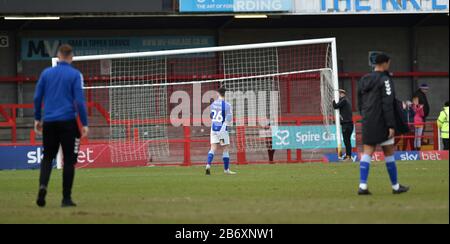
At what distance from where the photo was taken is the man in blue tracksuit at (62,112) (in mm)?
11711

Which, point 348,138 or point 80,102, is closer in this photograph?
point 80,102

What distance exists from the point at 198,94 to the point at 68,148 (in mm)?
18883

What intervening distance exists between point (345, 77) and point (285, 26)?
3197 millimetres

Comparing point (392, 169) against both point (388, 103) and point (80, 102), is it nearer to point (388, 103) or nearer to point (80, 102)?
point (388, 103)

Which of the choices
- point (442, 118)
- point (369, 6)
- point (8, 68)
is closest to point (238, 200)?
point (442, 118)

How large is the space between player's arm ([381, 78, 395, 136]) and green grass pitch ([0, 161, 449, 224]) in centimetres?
104

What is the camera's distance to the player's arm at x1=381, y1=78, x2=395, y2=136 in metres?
12.5

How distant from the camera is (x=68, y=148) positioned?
462 inches

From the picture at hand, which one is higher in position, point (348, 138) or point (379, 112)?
point (379, 112)

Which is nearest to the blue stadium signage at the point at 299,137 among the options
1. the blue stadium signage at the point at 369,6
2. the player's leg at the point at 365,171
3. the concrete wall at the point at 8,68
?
the blue stadium signage at the point at 369,6

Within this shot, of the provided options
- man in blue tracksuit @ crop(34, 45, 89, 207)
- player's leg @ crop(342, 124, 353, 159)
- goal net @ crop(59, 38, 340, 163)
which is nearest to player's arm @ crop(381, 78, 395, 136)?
man in blue tracksuit @ crop(34, 45, 89, 207)

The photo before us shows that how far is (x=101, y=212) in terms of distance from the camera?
1089cm

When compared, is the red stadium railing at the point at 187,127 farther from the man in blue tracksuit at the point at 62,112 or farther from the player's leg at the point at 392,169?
the man in blue tracksuit at the point at 62,112
